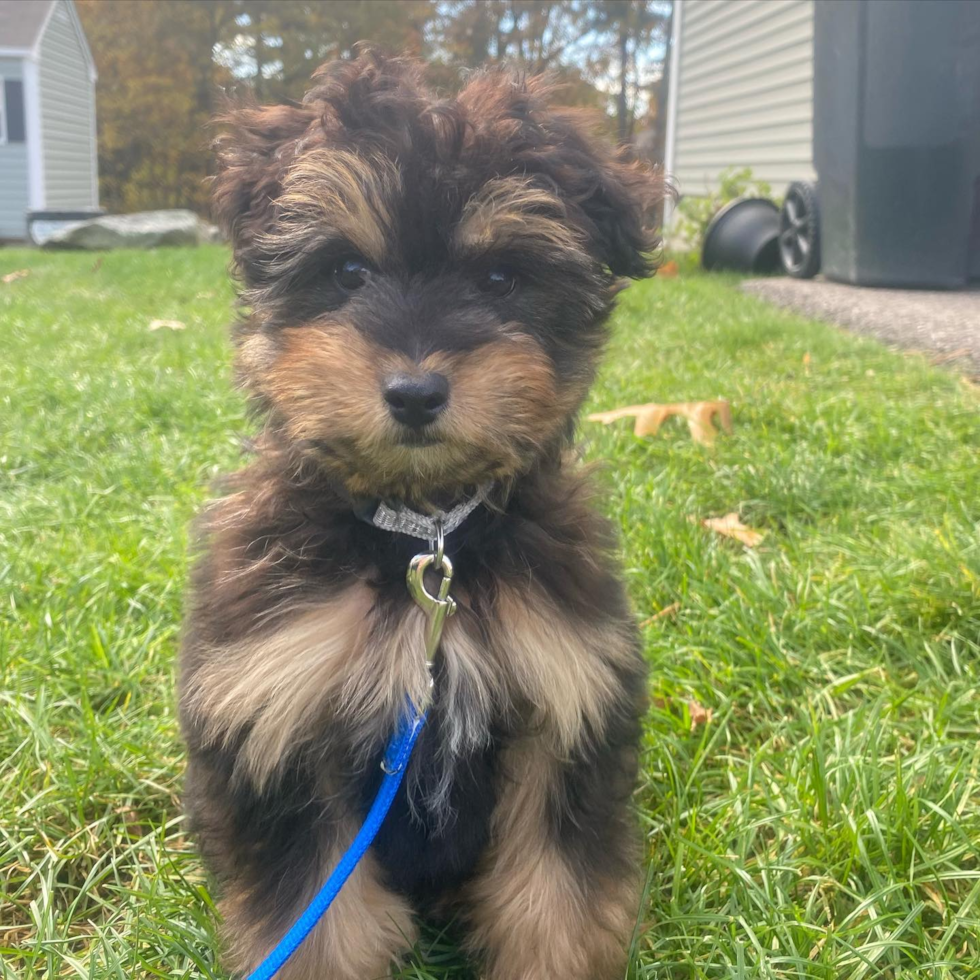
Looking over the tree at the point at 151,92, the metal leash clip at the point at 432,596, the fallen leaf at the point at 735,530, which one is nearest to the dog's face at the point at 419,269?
the metal leash clip at the point at 432,596

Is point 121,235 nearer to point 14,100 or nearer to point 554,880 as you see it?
point 14,100

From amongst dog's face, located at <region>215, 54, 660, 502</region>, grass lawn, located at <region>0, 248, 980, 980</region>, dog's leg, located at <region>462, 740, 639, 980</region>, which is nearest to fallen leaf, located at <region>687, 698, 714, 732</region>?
grass lawn, located at <region>0, 248, 980, 980</region>

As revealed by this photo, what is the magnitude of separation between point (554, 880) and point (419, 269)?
1342 millimetres

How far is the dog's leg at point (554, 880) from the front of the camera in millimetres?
2062

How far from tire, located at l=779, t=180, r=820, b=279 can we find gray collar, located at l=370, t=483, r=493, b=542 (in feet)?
29.3

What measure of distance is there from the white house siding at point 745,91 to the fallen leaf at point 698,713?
400 inches

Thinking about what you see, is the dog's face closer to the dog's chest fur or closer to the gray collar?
the gray collar

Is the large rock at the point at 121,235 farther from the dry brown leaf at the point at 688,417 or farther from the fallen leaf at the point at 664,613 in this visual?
the fallen leaf at the point at 664,613

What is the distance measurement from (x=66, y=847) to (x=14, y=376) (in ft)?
17.2

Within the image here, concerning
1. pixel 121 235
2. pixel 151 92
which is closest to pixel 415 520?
pixel 121 235

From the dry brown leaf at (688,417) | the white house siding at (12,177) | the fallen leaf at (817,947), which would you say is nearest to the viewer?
the fallen leaf at (817,947)

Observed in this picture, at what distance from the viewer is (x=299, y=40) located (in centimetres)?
2928

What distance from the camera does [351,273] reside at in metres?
2.14

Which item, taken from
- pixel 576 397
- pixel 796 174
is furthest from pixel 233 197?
pixel 796 174
